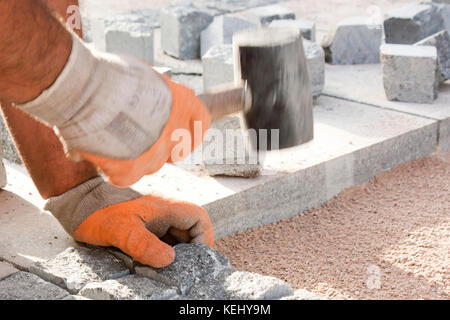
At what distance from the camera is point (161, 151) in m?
2.19

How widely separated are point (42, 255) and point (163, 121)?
996 millimetres

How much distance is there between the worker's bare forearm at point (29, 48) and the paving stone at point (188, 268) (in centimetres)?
86

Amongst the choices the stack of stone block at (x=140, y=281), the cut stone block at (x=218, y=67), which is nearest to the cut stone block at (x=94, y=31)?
the cut stone block at (x=218, y=67)

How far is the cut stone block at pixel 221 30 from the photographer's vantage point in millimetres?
5605

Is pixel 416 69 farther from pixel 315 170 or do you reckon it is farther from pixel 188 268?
pixel 188 268

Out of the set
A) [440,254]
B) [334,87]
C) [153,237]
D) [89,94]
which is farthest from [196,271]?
[334,87]

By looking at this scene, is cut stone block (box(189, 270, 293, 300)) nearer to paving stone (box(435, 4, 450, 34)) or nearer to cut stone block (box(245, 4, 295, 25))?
cut stone block (box(245, 4, 295, 25))

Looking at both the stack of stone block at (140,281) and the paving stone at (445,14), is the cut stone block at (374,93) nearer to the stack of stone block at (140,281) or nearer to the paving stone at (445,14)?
the paving stone at (445,14)

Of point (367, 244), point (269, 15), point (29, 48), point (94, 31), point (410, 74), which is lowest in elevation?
point (367, 244)

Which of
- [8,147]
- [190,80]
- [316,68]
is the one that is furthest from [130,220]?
[190,80]

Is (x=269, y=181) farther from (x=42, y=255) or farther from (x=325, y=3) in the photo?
(x=325, y=3)

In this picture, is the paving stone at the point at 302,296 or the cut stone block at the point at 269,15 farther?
the cut stone block at the point at 269,15

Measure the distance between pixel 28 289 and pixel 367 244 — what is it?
1566 mm

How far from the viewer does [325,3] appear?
25.6ft
